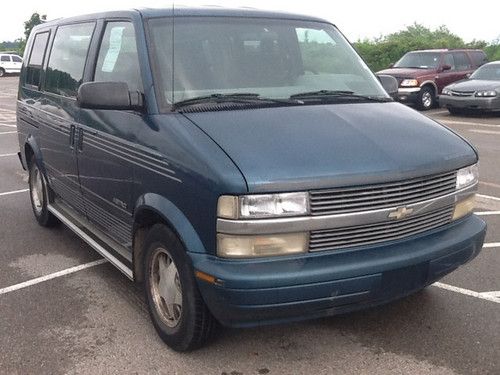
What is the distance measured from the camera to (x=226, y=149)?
2.97 meters

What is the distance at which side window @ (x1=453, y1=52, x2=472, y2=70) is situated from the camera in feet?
61.8

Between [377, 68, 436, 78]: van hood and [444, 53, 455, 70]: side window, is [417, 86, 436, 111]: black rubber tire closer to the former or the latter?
[377, 68, 436, 78]: van hood

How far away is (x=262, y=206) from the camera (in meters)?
2.84

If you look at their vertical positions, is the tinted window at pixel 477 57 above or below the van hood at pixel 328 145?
below

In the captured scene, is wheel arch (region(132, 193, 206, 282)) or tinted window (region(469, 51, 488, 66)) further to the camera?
tinted window (region(469, 51, 488, 66))

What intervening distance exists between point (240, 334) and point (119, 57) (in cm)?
197

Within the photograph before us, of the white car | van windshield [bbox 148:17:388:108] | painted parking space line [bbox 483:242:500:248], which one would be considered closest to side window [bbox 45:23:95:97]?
van windshield [bbox 148:17:388:108]

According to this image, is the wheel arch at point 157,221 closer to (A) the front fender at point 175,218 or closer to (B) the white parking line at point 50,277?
(A) the front fender at point 175,218

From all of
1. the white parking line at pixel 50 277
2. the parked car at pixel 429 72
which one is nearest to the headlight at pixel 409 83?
the parked car at pixel 429 72

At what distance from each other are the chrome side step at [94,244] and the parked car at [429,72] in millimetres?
13096

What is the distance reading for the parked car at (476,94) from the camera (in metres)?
15.1

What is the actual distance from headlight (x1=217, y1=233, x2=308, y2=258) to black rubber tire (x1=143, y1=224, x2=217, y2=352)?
0.25 meters

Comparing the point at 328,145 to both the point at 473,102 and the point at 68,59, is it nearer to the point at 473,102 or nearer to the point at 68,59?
the point at 68,59

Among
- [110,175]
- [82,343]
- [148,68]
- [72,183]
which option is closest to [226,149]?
[148,68]
